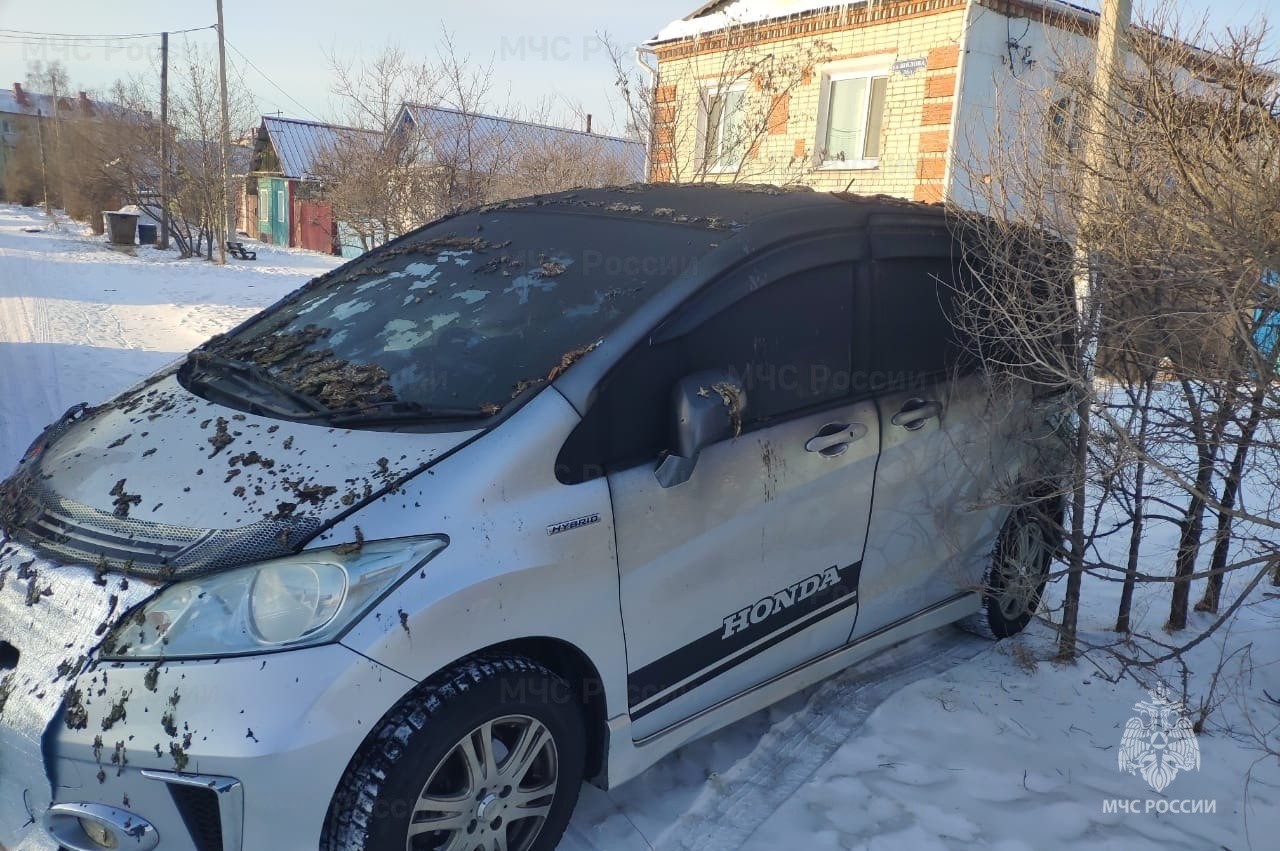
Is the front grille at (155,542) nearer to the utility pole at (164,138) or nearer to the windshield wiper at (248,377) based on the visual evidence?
the windshield wiper at (248,377)

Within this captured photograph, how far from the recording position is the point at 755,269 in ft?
9.29

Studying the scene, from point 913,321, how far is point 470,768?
2329mm

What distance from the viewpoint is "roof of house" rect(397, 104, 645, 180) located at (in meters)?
13.1

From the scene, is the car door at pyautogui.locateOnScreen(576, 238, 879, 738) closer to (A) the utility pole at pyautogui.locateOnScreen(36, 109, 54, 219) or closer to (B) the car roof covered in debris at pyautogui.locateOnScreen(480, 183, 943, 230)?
(B) the car roof covered in debris at pyautogui.locateOnScreen(480, 183, 943, 230)

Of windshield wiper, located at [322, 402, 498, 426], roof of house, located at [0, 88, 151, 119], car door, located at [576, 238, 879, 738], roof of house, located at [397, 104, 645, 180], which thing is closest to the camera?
windshield wiper, located at [322, 402, 498, 426]

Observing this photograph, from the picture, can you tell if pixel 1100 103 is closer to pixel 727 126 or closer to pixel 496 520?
pixel 496 520

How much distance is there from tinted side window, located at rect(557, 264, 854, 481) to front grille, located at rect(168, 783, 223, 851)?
1080 mm

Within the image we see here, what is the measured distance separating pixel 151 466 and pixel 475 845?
1331 mm

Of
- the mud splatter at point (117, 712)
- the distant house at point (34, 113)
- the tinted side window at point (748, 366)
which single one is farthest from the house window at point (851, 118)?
the distant house at point (34, 113)

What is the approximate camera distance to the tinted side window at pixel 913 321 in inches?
130

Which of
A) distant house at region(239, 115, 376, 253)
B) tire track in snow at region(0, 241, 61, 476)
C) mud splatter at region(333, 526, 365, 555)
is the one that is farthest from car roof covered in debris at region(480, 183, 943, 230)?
distant house at region(239, 115, 376, 253)

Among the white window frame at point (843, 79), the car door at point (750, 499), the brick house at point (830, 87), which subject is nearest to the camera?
the car door at point (750, 499)

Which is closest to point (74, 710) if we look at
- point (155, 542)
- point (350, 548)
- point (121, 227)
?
point (155, 542)

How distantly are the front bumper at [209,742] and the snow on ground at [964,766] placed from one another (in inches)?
39.6
